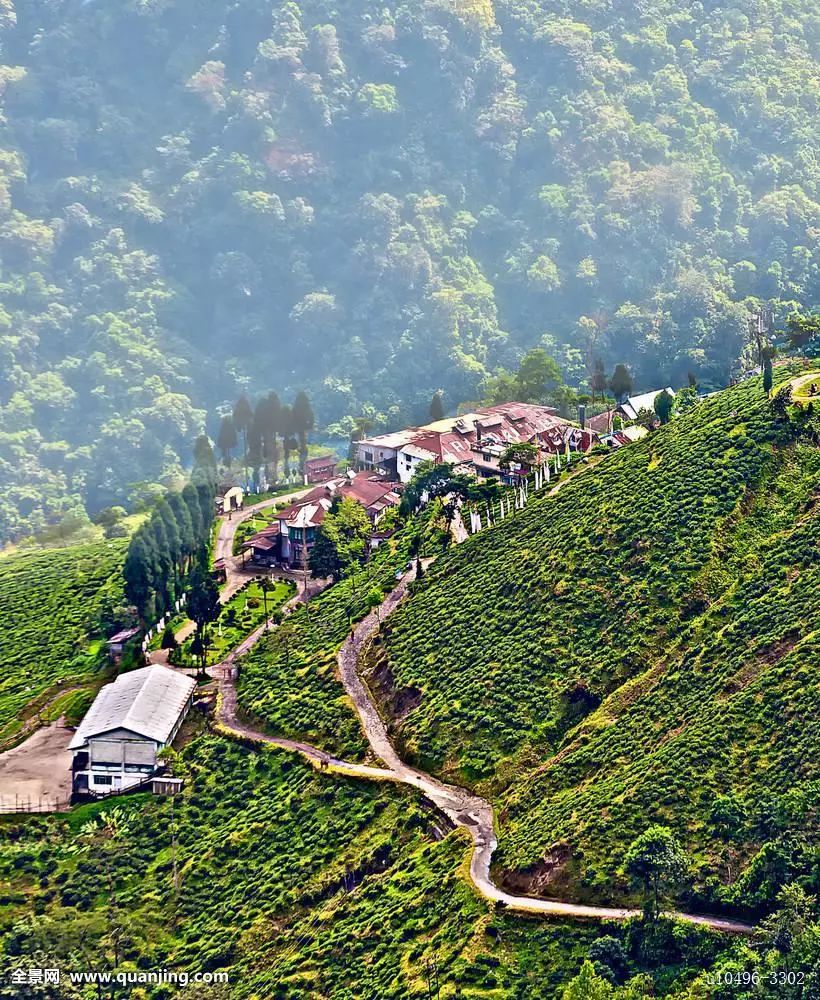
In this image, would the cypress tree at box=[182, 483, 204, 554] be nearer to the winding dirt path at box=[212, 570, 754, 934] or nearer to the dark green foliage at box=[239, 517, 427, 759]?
the winding dirt path at box=[212, 570, 754, 934]

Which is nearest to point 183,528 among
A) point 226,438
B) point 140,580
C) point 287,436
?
point 140,580

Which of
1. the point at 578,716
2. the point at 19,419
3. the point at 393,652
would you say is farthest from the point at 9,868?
the point at 19,419

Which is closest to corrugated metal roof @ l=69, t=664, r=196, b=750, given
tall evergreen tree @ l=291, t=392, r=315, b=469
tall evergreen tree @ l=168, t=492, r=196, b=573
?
tall evergreen tree @ l=168, t=492, r=196, b=573

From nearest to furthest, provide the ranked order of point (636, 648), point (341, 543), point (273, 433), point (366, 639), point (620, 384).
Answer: point (636, 648) → point (366, 639) → point (341, 543) → point (620, 384) → point (273, 433)

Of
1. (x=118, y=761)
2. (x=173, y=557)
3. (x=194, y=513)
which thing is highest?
(x=194, y=513)

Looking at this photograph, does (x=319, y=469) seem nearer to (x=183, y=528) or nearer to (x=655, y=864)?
(x=183, y=528)

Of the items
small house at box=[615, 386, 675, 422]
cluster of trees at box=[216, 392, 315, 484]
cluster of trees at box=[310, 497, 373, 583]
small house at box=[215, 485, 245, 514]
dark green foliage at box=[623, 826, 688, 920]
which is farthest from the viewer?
cluster of trees at box=[216, 392, 315, 484]
